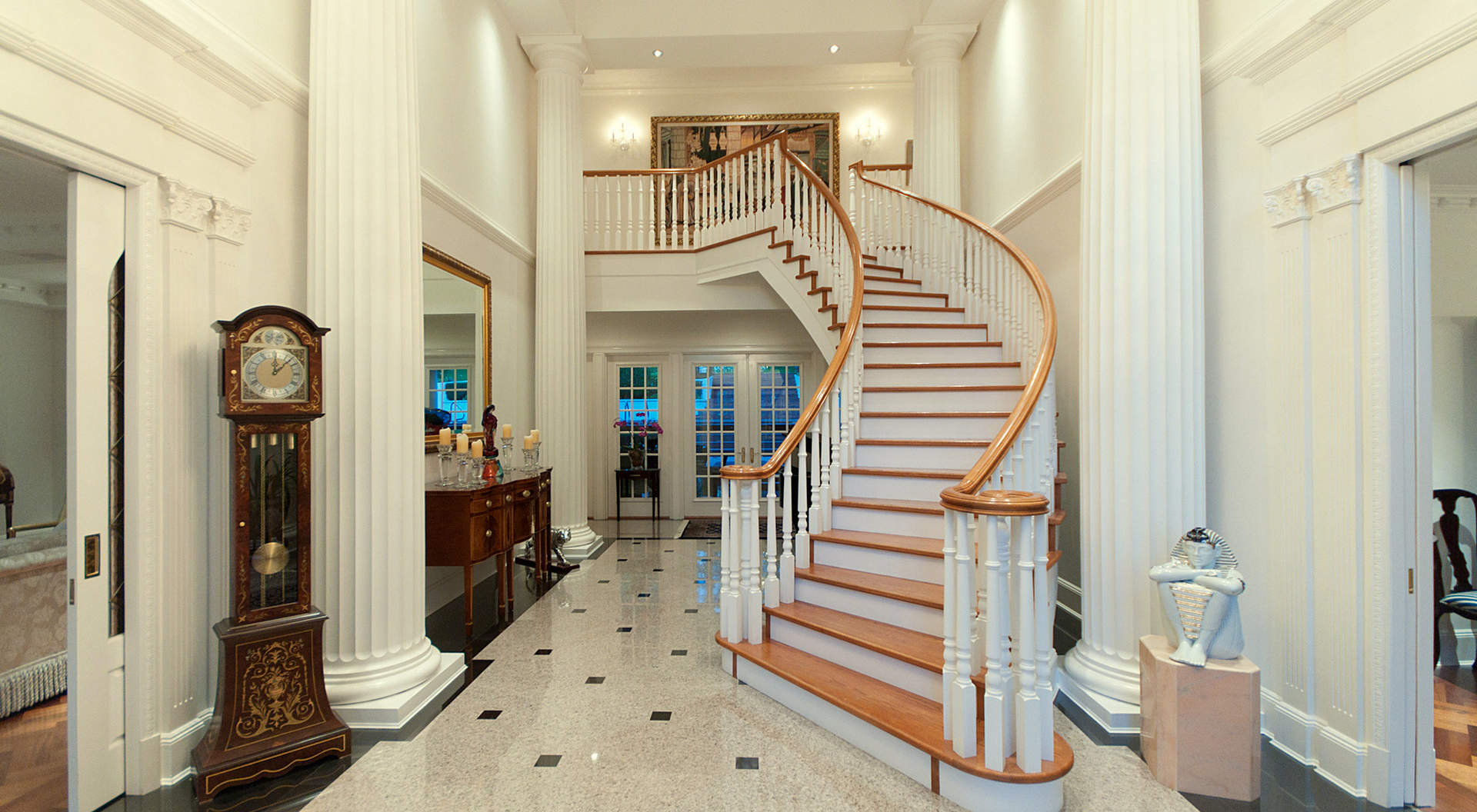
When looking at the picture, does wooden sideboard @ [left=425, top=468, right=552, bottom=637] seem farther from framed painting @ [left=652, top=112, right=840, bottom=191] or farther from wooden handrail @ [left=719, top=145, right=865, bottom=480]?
framed painting @ [left=652, top=112, right=840, bottom=191]

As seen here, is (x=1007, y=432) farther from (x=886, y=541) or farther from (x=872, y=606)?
(x=872, y=606)

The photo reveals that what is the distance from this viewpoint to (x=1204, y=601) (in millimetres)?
2469

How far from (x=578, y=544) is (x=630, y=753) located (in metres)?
4.00

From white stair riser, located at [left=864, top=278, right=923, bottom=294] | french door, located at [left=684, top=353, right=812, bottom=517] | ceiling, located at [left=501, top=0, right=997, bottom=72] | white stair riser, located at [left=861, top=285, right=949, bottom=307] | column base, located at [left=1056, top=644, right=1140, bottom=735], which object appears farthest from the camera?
french door, located at [left=684, top=353, right=812, bottom=517]

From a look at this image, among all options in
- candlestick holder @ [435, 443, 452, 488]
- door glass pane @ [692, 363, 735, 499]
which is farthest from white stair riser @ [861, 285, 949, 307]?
candlestick holder @ [435, 443, 452, 488]

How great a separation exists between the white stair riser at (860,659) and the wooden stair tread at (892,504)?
0.88m

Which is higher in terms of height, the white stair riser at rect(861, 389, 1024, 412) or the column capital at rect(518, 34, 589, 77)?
the column capital at rect(518, 34, 589, 77)

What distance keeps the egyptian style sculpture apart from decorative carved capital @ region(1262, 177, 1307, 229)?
1.31 m

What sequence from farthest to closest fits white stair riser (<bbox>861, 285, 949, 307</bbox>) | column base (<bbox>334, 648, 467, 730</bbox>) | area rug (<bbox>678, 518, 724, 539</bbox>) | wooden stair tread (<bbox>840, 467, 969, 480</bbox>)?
area rug (<bbox>678, 518, 724, 539</bbox>) < white stair riser (<bbox>861, 285, 949, 307</bbox>) < wooden stair tread (<bbox>840, 467, 969, 480</bbox>) < column base (<bbox>334, 648, 467, 730</bbox>)

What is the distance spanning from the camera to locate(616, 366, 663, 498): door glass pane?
916 cm

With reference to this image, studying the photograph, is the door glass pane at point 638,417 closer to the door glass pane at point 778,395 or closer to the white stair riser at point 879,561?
the door glass pane at point 778,395

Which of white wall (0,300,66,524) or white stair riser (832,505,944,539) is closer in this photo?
white wall (0,300,66,524)

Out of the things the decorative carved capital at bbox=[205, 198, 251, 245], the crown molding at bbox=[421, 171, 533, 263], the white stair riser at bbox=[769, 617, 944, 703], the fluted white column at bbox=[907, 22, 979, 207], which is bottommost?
the white stair riser at bbox=[769, 617, 944, 703]

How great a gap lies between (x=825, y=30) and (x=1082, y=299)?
203 inches
